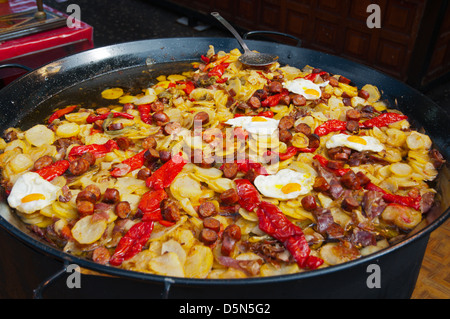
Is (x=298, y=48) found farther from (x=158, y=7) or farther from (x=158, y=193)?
(x=158, y=7)

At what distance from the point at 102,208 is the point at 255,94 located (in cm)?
169

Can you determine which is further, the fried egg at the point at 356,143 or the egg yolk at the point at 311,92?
the egg yolk at the point at 311,92

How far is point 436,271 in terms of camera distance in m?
3.49

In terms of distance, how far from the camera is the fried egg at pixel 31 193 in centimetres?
230

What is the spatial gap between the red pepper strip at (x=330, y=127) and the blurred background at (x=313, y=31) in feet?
5.01

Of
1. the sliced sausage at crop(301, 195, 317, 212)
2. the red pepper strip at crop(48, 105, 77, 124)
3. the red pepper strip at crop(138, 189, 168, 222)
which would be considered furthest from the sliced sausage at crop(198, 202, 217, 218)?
the red pepper strip at crop(48, 105, 77, 124)

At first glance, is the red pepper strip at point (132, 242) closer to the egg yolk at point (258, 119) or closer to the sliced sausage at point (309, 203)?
the sliced sausage at point (309, 203)

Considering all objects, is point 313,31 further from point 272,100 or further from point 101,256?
point 101,256

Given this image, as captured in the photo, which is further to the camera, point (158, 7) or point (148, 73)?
point (158, 7)

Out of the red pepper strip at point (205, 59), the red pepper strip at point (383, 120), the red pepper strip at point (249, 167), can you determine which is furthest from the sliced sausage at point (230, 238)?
the red pepper strip at point (205, 59)

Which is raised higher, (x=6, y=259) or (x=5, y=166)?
(x=5, y=166)

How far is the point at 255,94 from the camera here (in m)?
3.43

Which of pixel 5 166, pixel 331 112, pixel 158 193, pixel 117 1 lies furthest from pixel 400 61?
pixel 117 1
